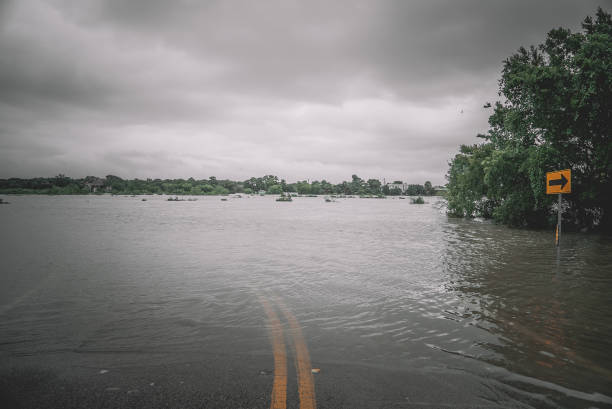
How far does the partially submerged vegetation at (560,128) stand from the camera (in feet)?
52.4

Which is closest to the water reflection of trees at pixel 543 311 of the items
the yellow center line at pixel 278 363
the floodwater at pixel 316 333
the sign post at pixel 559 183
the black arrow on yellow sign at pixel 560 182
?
the floodwater at pixel 316 333

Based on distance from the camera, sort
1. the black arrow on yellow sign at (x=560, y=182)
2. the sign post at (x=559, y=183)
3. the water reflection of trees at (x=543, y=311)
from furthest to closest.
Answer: the black arrow on yellow sign at (x=560, y=182) < the sign post at (x=559, y=183) < the water reflection of trees at (x=543, y=311)

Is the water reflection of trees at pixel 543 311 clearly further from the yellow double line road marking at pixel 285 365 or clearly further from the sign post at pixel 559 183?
the yellow double line road marking at pixel 285 365

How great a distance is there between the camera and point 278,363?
3.85 meters

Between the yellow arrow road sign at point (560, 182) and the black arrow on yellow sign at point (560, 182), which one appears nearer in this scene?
the yellow arrow road sign at point (560, 182)

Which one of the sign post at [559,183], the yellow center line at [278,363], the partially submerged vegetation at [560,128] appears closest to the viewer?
the yellow center line at [278,363]

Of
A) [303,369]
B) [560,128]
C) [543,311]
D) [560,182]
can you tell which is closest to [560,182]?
[560,182]

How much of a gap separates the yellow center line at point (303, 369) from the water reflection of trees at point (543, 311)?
2277 millimetres

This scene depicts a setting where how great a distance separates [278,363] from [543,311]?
5212 millimetres

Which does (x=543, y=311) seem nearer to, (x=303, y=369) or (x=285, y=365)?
(x=303, y=369)

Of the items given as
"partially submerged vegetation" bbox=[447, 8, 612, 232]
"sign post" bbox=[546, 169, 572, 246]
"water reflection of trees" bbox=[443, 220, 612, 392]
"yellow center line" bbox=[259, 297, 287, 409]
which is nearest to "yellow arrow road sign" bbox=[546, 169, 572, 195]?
"sign post" bbox=[546, 169, 572, 246]

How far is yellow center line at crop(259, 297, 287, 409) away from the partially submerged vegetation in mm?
18652

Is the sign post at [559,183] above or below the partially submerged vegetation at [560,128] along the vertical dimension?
below

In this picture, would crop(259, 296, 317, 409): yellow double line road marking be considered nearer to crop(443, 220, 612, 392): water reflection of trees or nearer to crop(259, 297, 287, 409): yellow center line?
crop(259, 297, 287, 409): yellow center line
